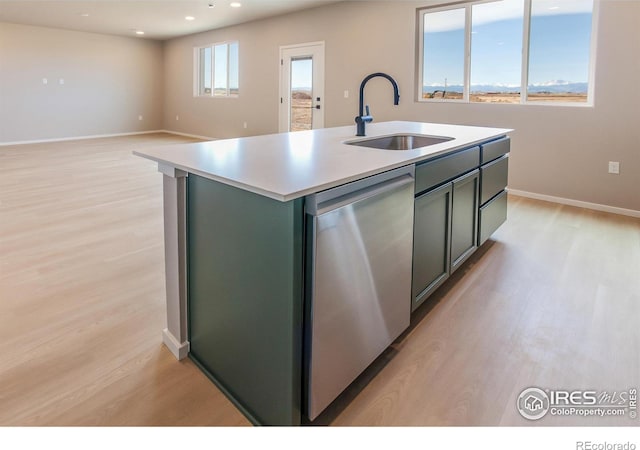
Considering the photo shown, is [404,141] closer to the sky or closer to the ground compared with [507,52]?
closer to the ground

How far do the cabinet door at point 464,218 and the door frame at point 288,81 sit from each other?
445cm

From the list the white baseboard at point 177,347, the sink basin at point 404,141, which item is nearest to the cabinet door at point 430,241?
the sink basin at point 404,141

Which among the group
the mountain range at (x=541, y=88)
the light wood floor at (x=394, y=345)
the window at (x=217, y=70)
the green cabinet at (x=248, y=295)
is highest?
the window at (x=217, y=70)

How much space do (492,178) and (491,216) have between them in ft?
0.91

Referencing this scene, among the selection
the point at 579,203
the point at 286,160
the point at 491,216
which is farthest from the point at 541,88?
the point at 286,160

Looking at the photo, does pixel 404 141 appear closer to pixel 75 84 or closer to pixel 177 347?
pixel 177 347

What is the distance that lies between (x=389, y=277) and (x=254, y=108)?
6979mm

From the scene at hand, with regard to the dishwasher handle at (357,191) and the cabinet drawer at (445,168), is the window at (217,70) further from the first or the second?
the dishwasher handle at (357,191)

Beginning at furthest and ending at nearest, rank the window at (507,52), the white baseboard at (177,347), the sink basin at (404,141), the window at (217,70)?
the window at (217,70) → the window at (507,52) → the sink basin at (404,141) → the white baseboard at (177,347)

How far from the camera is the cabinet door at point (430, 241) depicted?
75.0 inches

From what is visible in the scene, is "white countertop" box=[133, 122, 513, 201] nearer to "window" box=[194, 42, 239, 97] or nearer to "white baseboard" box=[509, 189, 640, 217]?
"white baseboard" box=[509, 189, 640, 217]

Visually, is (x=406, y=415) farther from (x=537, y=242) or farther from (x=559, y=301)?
(x=537, y=242)

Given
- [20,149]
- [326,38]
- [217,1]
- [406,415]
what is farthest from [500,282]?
[20,149]

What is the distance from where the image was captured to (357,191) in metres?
1.42
